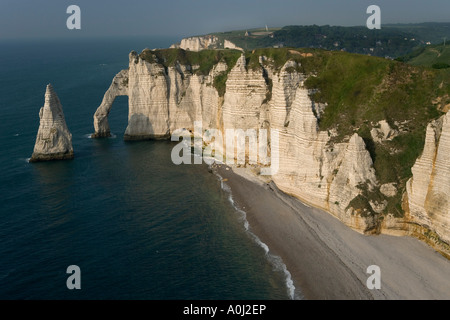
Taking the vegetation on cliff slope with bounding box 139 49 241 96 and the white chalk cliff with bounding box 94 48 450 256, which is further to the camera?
the vegetation on cliff slope with bounding box 139 49 241 96

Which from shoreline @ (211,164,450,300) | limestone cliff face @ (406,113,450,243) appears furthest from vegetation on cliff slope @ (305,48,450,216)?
shoreline @ (211,164,450,300)

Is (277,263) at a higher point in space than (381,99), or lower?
lower

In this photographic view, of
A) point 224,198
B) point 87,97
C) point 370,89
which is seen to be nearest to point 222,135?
point 224,198

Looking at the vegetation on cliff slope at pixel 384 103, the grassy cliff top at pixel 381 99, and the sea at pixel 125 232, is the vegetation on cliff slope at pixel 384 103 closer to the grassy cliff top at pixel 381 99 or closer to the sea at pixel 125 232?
the grassy cliff top at pixel 381 99

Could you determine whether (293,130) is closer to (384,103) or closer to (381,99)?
(381,99)

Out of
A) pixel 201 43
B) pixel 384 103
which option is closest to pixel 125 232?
pixel 384 103

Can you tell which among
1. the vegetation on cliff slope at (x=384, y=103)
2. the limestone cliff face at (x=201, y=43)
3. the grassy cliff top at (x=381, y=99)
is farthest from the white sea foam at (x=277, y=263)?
the limestone cliff face at (x=201, y=43)

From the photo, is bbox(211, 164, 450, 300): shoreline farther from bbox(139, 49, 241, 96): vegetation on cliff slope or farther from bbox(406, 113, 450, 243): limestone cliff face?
bbox(139, 49, 241, 96): vegetation on cliff slope
